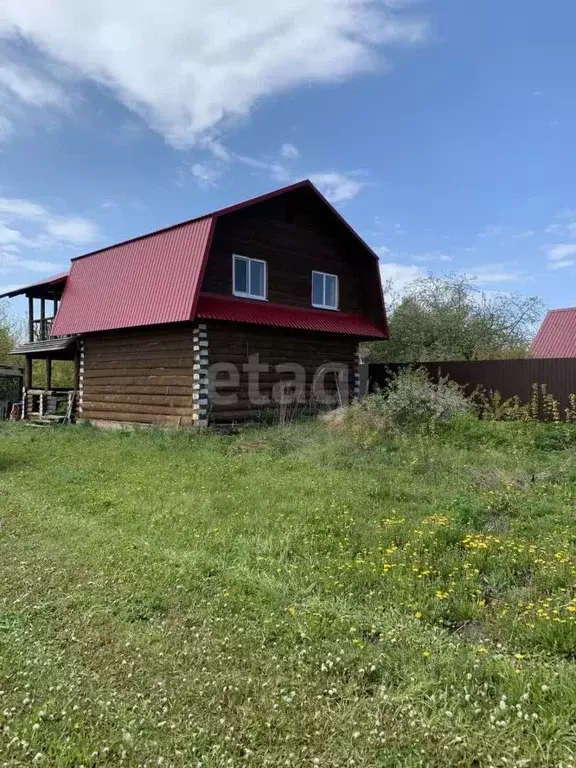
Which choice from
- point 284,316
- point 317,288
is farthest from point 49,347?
point 317,288

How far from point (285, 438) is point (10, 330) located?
23512 millimetres

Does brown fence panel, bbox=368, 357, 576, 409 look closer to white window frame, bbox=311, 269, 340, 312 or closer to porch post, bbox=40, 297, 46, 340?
white window frame, bbox=311, 269, 340, 312

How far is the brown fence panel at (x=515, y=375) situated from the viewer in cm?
1497

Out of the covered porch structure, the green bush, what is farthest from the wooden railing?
the green bush

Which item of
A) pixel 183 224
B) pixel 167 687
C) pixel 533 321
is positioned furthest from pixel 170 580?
pixel 533 321

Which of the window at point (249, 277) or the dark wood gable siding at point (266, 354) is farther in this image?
the window at point (249, 277)

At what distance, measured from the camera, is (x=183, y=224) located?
1450 centimetres

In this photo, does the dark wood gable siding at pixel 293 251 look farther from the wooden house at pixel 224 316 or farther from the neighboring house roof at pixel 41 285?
the neighboring house roof at pixel 41 285

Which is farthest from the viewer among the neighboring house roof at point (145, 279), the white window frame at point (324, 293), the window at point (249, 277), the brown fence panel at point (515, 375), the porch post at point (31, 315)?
the porch post at point (31, 315)

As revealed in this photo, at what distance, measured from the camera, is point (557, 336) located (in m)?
24.8

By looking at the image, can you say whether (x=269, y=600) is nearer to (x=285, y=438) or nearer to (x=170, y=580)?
(x=170, y=580)

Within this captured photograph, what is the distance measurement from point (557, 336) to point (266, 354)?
51.6 ft

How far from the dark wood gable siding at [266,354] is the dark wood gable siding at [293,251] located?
1.10 m

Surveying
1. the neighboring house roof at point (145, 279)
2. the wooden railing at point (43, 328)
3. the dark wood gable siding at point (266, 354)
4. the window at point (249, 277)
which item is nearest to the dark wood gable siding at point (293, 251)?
the window at point (249, 277)
